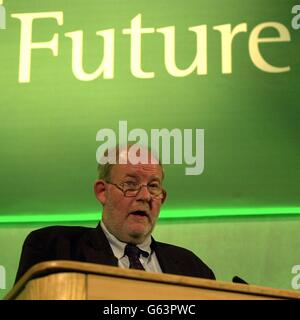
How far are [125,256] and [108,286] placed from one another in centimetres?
94

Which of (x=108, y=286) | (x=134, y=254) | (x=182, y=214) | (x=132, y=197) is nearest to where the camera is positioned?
(x=108, y=286)

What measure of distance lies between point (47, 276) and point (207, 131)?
142 centimetres

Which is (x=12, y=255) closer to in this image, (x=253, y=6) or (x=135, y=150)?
(x=135, y=150)

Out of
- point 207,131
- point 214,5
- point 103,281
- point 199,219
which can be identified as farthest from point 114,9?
point 103,281

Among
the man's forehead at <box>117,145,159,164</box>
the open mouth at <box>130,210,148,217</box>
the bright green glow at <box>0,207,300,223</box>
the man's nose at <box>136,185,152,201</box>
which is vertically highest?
the man's forehead at <box>117,145,159,164</box>

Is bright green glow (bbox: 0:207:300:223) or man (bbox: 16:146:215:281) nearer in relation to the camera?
man (bbox: 16:146:215:281)

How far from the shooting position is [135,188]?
2029 millimetres

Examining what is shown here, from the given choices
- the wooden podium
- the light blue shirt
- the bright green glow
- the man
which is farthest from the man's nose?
the wooden podium

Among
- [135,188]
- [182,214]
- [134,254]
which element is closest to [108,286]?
[134,254]

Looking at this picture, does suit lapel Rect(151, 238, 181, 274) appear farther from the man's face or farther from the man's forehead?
the man's forehead

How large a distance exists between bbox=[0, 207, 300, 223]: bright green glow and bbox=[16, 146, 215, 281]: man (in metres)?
0.19

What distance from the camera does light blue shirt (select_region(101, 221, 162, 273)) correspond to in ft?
6.27

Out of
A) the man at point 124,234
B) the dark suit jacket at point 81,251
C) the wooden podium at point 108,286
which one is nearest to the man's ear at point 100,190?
the man at point 124,234

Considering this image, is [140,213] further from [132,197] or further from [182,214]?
[182,214]
